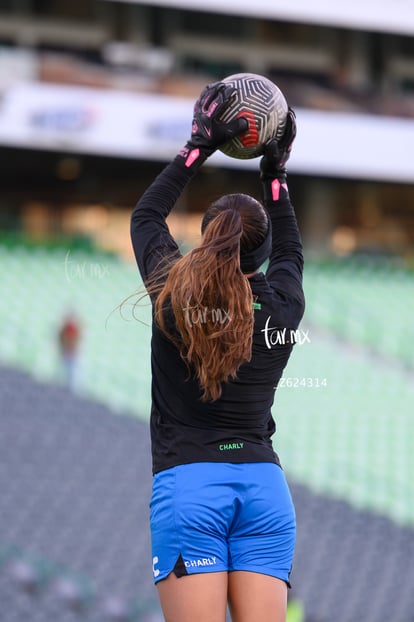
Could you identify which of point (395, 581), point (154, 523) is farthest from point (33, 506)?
point (154, 523)

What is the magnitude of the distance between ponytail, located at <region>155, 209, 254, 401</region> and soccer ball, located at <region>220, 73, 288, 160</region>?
1.04 feet

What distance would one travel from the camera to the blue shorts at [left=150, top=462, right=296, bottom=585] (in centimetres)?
215

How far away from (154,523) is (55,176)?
2025 centimetres

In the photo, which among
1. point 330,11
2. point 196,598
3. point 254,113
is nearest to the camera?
point 196,598

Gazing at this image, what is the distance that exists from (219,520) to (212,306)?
0.44m

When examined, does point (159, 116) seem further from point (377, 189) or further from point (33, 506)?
point (33, 506)

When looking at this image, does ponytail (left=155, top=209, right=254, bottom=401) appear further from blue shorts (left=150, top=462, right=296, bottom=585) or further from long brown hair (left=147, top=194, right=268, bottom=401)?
blue shorts (left=150, top=462, right=296, bottom=585)

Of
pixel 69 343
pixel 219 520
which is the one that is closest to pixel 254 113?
pixel 219 520

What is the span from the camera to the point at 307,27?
72.3 feet

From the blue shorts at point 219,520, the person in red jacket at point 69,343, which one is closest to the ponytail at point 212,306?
the blue shorts at point 219,520

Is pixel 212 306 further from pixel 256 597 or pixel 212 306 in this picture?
pixel 256 597

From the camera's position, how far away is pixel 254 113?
7.95 feet

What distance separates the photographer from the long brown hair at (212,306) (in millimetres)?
2148

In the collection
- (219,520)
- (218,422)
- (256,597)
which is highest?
(218,422)
